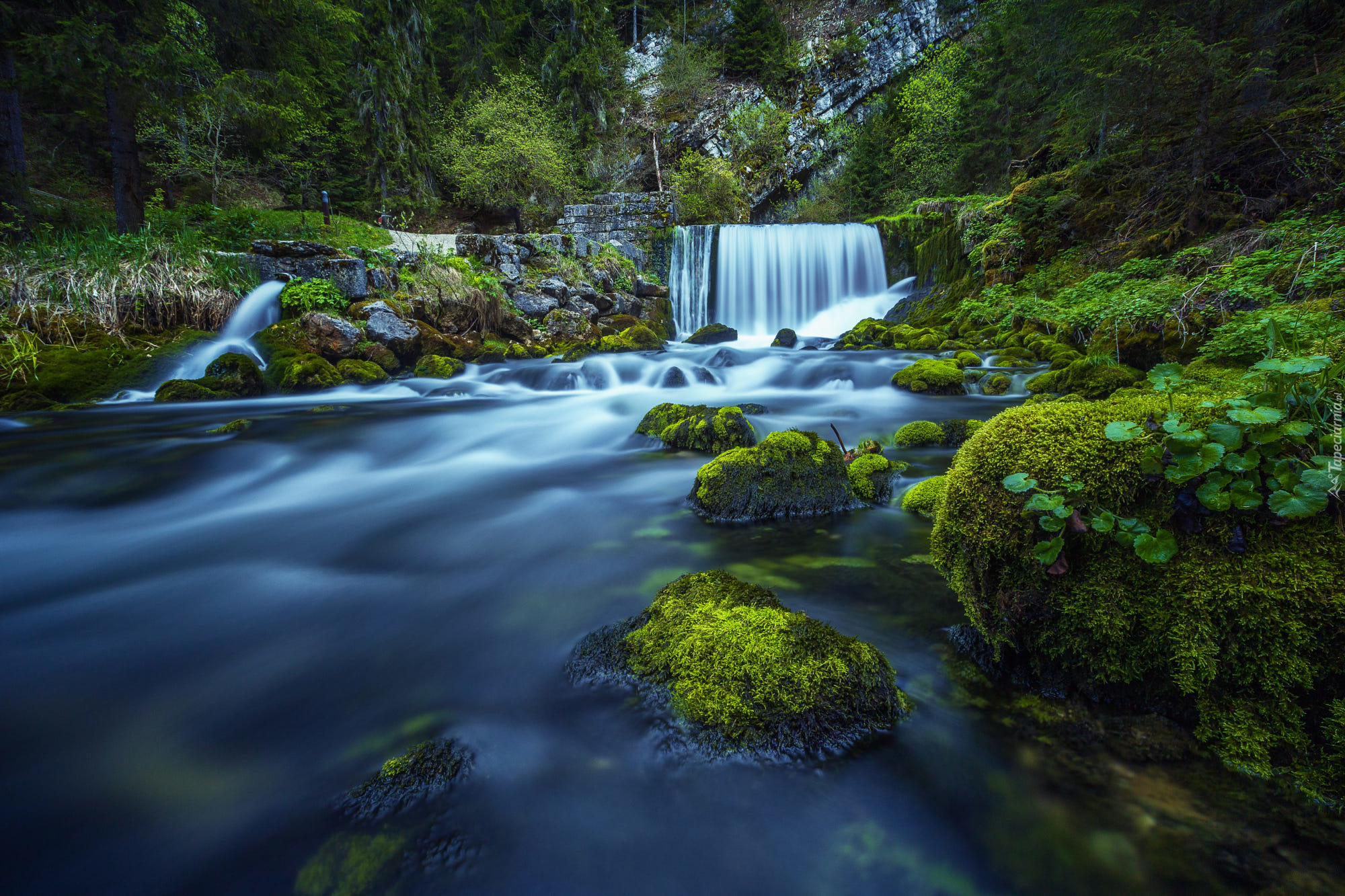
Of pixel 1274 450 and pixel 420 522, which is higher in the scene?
pixel 1274 450

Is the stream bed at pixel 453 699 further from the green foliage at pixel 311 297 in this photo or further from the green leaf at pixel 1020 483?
the green foliage at pixel 311 297

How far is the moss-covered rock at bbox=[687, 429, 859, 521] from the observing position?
3895 millimetres

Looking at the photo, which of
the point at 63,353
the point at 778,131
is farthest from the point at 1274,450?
the point at 778,131

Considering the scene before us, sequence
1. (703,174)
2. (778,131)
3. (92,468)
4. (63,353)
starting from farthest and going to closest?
(778,131)
(703,174)
(63,353)
(92,468)

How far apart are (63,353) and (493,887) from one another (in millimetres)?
11512

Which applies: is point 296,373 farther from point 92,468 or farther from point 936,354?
point 936,354

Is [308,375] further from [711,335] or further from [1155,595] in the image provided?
[1155,595]

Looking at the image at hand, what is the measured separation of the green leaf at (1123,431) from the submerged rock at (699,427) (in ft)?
11.2

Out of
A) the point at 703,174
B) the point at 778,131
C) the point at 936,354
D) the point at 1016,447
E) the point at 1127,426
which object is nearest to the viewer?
the point at 1127,426

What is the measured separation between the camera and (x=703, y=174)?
22.2m

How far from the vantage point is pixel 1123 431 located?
64.1 inches

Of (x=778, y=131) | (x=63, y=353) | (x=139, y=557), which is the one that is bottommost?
(x=139, y=557)

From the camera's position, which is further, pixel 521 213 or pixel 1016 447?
pixel 521 213

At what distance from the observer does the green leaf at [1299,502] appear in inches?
54.4
